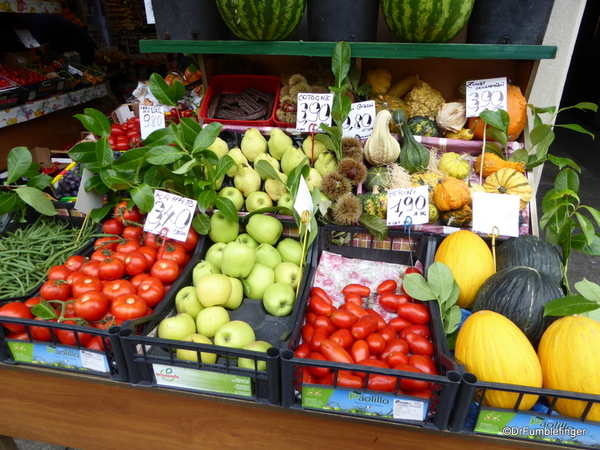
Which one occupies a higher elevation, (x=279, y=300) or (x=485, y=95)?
(x=485, y=95)

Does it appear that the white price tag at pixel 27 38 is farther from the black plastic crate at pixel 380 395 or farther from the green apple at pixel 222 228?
the black plastic crate at pixel 380 395

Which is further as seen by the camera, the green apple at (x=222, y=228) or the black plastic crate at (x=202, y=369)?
the green apple at (x=222, y=228)

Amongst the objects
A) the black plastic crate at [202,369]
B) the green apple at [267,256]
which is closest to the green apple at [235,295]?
the green apple at [267,256]

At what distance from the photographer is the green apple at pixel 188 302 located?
1454 millimetres

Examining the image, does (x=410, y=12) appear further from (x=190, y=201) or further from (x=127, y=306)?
(x=127, y=306)

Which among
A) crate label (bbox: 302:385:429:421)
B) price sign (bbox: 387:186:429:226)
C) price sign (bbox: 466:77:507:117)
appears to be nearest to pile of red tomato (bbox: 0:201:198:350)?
crate label (bbox: 302:385:429:421)

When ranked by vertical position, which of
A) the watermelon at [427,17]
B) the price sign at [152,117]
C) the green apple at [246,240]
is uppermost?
the watermelon at [427,17]

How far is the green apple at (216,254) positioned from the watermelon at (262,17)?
3.33ft

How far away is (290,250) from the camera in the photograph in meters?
1.70

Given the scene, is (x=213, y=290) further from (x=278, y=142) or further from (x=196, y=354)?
(x=278, y=142)

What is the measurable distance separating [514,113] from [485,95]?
174 millimetres

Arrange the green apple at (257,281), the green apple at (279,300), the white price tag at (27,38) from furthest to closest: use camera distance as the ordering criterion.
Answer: the white price tag at (27,38) → the green apple at (257,281) → the green apple at (279,300)

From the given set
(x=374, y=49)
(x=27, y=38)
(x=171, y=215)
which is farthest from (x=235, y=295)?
(x=27, y=38)

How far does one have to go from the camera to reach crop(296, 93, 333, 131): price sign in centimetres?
199
